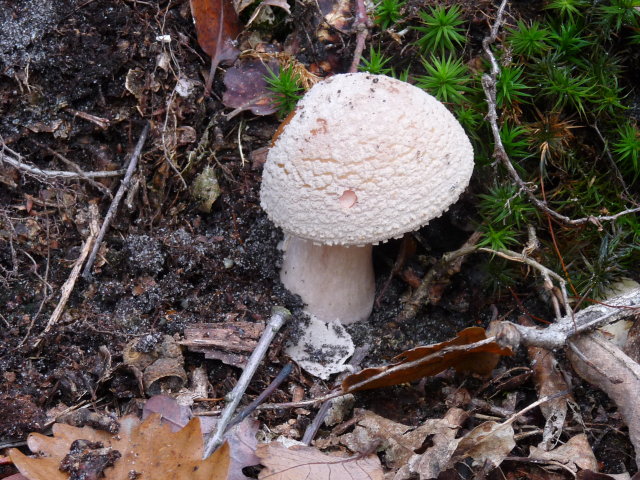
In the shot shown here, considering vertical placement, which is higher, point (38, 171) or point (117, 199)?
point (38, 171)

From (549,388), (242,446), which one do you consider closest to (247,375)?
(242,446)

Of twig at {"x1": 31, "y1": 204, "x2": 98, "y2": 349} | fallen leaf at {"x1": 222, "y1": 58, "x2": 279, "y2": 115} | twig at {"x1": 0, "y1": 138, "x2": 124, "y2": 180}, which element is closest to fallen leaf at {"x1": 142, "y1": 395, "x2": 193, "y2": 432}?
twig at {"x1": 31, "y1": 204, "x2": 98, "y2": 349}

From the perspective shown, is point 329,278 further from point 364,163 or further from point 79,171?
point 79,171

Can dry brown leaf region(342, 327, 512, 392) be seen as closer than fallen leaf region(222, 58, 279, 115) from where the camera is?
Yes

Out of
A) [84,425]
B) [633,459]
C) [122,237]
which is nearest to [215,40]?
[122,237]

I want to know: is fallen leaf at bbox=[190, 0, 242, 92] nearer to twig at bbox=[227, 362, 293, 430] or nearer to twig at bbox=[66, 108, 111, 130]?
twig at bbox=[66, 108, 111, 130]

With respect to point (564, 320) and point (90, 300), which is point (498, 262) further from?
point (90, 300)

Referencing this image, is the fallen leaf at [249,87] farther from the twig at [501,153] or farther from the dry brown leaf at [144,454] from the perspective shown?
the dry brown leaf at [144,454]
